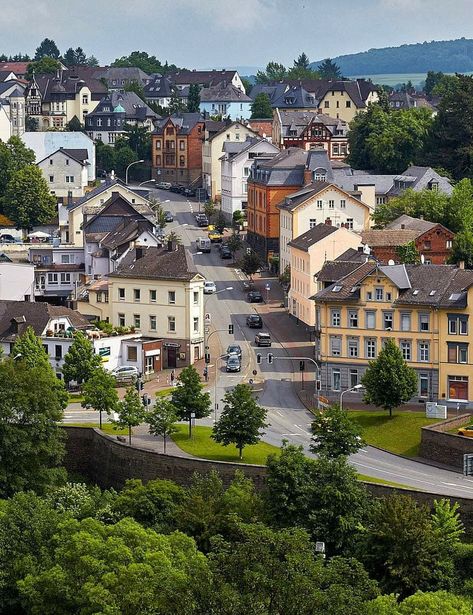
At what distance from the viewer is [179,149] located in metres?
187

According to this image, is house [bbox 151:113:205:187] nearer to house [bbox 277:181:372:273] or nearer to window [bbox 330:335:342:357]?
house [bbox 277:181:372:273]

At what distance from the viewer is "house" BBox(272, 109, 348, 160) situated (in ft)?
567

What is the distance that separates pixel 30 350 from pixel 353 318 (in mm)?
16499

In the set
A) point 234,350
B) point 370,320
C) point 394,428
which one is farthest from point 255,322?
point 394,428

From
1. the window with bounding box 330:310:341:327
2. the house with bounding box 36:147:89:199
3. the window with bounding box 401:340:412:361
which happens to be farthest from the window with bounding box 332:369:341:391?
the house with bounding box 36:147:89:199

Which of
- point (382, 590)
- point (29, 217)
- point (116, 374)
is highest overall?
point (29, 217)

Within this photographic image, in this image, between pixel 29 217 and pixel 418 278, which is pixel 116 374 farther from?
pixel 29 217

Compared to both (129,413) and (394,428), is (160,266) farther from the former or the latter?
(394,428)

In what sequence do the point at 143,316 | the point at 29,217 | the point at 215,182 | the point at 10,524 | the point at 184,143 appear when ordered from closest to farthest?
the point at 10,524, the point at 143,316, the point at 29,217, the point at 215,182, the point at 184,143

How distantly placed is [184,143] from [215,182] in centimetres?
1777

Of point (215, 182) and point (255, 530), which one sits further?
point (215, 182)

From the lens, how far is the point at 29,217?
14712 centimetres

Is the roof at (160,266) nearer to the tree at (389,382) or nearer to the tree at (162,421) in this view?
the tree at (389,382)

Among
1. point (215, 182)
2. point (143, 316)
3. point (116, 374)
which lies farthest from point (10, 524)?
point (215, 182)
